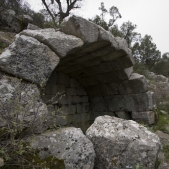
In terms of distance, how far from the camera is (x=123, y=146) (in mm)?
2518

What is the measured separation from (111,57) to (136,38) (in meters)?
10.9

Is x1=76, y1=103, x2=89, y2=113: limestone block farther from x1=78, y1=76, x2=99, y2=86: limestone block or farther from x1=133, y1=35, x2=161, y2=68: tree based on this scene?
x1=133, y1=35, x2=161, y2=68: tree

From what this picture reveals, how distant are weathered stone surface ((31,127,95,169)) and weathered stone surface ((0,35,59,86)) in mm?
701

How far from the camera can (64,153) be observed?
231 cm

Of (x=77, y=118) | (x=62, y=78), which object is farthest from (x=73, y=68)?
(x=77, y=118)

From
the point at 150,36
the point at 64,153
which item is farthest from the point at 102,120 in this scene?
the point at 150,36

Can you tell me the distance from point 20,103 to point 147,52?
579 inches

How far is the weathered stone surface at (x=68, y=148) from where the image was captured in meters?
2.27

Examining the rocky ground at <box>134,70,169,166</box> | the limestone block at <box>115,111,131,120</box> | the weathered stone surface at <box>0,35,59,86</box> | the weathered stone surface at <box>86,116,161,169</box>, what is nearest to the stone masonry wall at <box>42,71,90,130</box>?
the limestone block at <box>115,111,131,120</box>

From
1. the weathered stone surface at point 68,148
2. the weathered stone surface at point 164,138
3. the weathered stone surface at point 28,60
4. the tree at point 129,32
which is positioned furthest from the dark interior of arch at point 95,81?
the tree at point 129,32

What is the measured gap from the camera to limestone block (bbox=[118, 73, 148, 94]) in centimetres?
503

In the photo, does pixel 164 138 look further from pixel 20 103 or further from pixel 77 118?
pixel 20 103

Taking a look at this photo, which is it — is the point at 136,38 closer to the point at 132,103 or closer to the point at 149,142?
the point at 132,103

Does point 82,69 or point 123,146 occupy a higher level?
point 82,69
